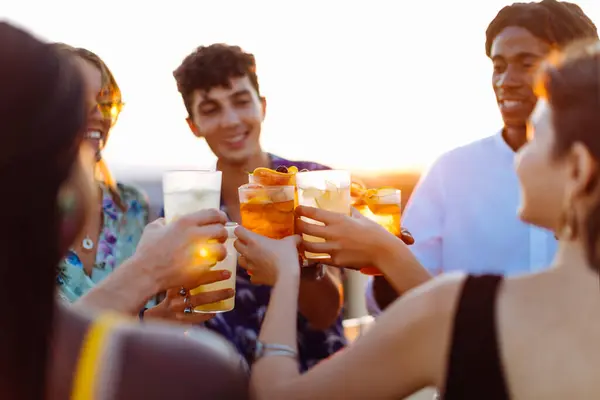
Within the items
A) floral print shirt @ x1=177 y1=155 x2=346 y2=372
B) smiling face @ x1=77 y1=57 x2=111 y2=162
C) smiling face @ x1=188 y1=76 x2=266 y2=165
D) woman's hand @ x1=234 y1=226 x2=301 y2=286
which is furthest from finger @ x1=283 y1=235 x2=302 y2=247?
smiling face @ x1=77 y1=57 x2=111 y2=162

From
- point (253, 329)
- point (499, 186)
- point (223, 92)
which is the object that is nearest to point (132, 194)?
point (223, 92)

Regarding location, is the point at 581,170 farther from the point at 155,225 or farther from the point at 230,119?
the point at 230,119

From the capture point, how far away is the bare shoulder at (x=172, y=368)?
978mm

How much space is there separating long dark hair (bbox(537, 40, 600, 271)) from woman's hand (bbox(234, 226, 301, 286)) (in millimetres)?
914

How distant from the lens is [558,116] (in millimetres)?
1315

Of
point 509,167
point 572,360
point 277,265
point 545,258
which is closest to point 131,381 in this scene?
point 572,360

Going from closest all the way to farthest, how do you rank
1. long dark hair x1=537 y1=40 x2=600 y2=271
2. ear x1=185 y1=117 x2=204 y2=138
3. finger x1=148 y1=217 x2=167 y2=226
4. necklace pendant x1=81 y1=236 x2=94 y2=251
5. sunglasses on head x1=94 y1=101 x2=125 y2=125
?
long dark hair x1=537 y1=40 x2=600 y2=271
finger x1=148 y1=217 x2=167 y2=226
necklace pendant x1=81 y1=236 x2=94 y2=251
sunglasses on head x1=94 y1=101 x2=125 y2=125
ear x1=185 y1=117 x2=204 y2=138

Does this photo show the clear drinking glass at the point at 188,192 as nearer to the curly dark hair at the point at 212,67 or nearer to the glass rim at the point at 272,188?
the glass rim at the point at 272,188

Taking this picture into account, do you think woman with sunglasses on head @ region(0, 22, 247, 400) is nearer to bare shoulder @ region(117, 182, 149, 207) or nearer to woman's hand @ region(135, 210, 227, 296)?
woman's hand @ region(135, 210, 227, 296)

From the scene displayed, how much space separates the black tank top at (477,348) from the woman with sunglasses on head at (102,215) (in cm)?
189

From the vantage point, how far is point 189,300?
89.7 inches

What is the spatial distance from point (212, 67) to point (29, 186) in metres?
2.53

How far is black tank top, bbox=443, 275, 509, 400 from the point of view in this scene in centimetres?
135

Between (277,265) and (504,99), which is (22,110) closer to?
(277,265)
